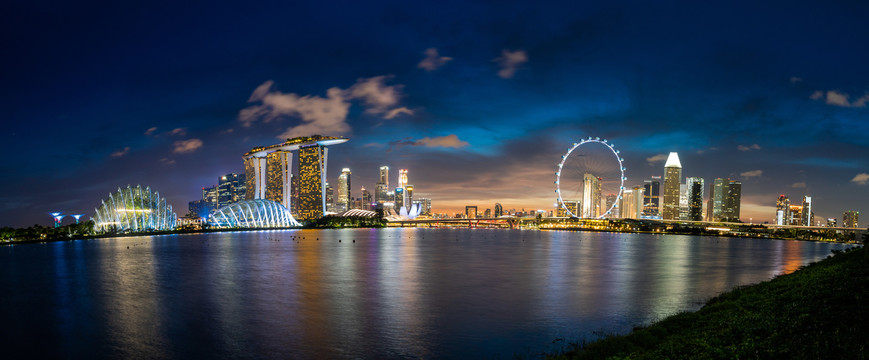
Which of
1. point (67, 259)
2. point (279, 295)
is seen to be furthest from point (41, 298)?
point (67, 259)

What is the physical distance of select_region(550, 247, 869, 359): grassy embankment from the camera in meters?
12.3

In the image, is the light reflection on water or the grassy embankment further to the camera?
the light reflection on water

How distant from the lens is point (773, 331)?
15.7 meters

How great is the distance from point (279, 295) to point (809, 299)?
111ft

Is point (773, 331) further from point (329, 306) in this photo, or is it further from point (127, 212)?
point (127, 212)

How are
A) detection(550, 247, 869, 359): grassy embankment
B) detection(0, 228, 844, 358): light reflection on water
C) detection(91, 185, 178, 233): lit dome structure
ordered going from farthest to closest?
detection(91, 185, 178, 233): lit dome structure, detection(0, 228, 844, 358): light reflection on water, detection(550, 247, 869, 359): grassy embankment

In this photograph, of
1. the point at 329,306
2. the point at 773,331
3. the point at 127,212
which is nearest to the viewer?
the point at 773,331

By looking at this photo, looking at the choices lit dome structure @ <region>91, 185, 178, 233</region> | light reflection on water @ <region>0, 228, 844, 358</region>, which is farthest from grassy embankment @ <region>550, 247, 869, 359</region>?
lit dome structure @ <region>91, 185, 178, 233</region>

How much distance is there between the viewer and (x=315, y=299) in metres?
36.5

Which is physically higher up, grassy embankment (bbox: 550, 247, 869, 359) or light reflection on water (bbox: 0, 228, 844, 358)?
grassy embankment (bbox: 550, 247, 869, 359)

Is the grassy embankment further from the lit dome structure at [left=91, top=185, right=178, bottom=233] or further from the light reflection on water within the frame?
the lit dome structure at [left=91, top=185, right=178, bottom=233]

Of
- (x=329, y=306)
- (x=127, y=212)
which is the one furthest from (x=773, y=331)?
(x=127, y=212)

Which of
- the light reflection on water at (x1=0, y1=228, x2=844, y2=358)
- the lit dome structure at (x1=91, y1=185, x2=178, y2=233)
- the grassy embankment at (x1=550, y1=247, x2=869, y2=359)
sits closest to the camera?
the grassy embankment at (x1=550, y1=247, x2=869, y2=359)

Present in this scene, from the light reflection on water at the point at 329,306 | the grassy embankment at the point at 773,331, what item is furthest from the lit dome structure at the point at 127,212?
the grassy embankment at the point at 773,331
